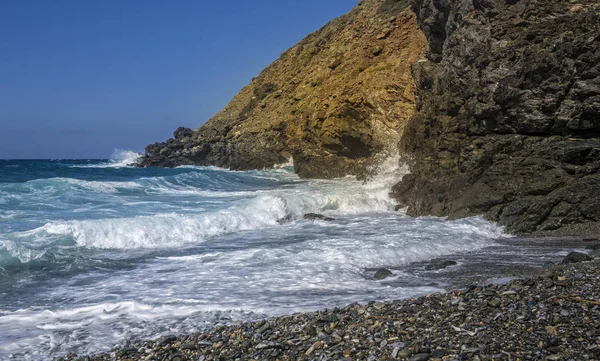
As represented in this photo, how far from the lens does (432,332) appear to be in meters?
4.50

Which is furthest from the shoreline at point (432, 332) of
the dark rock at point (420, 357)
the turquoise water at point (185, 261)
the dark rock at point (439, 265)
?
the dark rock at point (439, 265)

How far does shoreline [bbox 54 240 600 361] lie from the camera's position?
4039 millimetres

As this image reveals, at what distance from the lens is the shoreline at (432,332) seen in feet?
13.3

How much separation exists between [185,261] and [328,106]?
20.6 meters

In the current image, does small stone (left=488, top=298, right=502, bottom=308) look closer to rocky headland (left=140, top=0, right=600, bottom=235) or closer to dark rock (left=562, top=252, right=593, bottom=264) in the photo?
dark rock (left=562, top=252, right=593, bottom=264)

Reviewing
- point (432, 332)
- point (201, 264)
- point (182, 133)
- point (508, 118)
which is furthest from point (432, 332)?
point (182, 133)

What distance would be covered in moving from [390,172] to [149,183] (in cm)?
1207

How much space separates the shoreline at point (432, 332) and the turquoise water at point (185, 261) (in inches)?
28.2

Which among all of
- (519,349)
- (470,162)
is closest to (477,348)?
(519,349)

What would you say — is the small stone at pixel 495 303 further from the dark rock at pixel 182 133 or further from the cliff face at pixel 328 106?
the dark rock at pixel 182 133

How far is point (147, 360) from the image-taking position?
15.5ft

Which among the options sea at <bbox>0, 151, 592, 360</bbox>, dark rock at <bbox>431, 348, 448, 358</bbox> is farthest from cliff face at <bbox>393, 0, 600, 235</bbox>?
dark rock at <bbox>431, 348, 448, 358</bbox>

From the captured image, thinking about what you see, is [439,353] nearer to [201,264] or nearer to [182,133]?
[201,264]

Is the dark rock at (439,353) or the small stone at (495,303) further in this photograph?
the small stone at (495,303)
